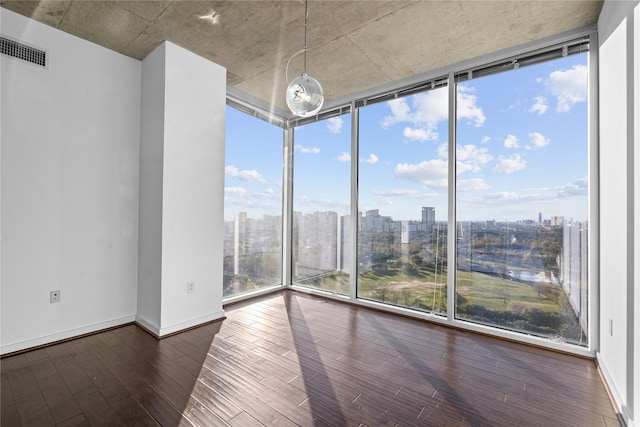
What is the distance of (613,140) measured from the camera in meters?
2.03

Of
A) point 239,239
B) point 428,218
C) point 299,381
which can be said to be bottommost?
point 299,381

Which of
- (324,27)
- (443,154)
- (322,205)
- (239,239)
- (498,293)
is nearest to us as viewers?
(324,27)

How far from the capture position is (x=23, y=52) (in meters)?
2.39

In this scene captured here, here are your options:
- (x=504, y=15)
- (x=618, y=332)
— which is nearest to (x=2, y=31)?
(x=504, y=15)

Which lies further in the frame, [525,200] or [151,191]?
[151,191]

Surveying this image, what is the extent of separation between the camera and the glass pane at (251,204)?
382 centimetres

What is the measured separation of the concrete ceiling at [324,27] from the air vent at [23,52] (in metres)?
0.26

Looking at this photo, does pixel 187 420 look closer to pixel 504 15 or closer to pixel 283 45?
pixel 283 45

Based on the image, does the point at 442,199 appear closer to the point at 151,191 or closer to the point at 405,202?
the point at 405,202

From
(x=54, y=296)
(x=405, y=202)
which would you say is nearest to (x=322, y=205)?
(x=405, y=202)

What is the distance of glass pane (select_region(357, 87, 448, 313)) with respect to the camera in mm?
3307

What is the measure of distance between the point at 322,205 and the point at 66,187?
3.00m

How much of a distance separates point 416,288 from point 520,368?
4.34 ft

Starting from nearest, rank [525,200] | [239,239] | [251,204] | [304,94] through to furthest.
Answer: [304,94]
[525,200]
[239,239]
[251,204]
